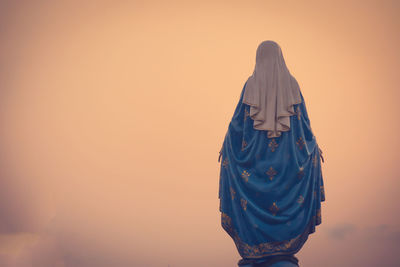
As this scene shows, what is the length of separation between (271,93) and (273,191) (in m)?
0.67

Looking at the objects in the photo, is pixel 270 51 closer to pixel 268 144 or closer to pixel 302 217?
pixel 268 144

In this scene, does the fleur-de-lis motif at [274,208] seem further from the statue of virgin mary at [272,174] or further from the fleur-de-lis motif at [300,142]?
the fleur-de-lis motif at [300,142]

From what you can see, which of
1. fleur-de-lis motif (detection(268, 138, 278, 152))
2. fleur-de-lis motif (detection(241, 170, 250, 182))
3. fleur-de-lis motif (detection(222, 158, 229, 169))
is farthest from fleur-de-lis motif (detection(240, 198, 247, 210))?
fleur-de-lis motif (detection(268, 138, 278, 152))

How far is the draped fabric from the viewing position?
3.37 m

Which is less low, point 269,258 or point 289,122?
point 289,122

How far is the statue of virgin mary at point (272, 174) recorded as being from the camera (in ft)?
11.1

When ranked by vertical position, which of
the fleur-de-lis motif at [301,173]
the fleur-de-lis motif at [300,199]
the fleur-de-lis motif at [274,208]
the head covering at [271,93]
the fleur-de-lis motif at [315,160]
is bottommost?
the fleur-de-lis motif at [274,208]

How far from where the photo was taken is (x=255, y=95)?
136 inches

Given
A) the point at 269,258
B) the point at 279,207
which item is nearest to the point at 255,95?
the point at 279,207

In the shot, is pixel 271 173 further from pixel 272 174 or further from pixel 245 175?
pixel 245 175

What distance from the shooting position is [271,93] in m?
3.46

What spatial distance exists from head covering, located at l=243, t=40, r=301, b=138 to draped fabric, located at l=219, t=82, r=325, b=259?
73 millimetres

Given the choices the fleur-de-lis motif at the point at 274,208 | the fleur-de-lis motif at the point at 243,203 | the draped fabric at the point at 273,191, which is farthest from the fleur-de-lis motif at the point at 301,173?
the fleur-de-lis motif at the point at 243,203

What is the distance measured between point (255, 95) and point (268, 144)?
35cm
